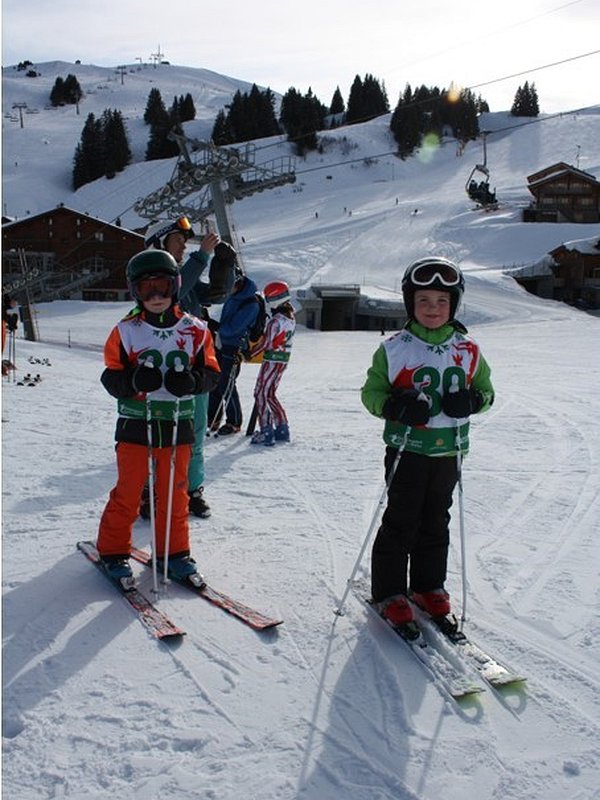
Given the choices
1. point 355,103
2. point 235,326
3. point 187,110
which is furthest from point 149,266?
point 355,103

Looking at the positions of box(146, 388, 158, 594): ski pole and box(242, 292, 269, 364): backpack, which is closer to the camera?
box(146, 388, 158, 594): ski pole

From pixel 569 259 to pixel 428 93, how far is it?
70715 millimetres

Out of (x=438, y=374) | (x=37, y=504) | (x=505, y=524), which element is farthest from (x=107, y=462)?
(x=438, y=374)

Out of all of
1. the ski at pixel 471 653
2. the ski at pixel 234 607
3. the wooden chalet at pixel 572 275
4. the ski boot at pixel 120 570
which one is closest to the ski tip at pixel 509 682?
the ski at pixel 471 653

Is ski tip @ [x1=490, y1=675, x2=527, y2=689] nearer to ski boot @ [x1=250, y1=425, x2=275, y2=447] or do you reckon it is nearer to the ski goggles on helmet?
the ski goggles on helmet

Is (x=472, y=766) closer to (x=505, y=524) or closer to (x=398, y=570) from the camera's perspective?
(x=398, y=570)

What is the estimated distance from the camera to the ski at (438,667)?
310cm

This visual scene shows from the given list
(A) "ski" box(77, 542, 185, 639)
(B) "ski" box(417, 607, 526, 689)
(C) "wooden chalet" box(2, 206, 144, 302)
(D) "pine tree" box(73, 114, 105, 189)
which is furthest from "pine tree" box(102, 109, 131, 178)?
(B) "ski" box(417, 607, 526, 689)

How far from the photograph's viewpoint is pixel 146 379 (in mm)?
3682

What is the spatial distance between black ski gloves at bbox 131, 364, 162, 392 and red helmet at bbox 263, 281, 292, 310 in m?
4.42

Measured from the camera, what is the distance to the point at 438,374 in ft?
11.7

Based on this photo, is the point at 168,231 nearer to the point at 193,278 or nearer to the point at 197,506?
the point at 193,278

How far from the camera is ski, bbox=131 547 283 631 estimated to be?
11.9 feet

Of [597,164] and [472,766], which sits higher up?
[597,164]
